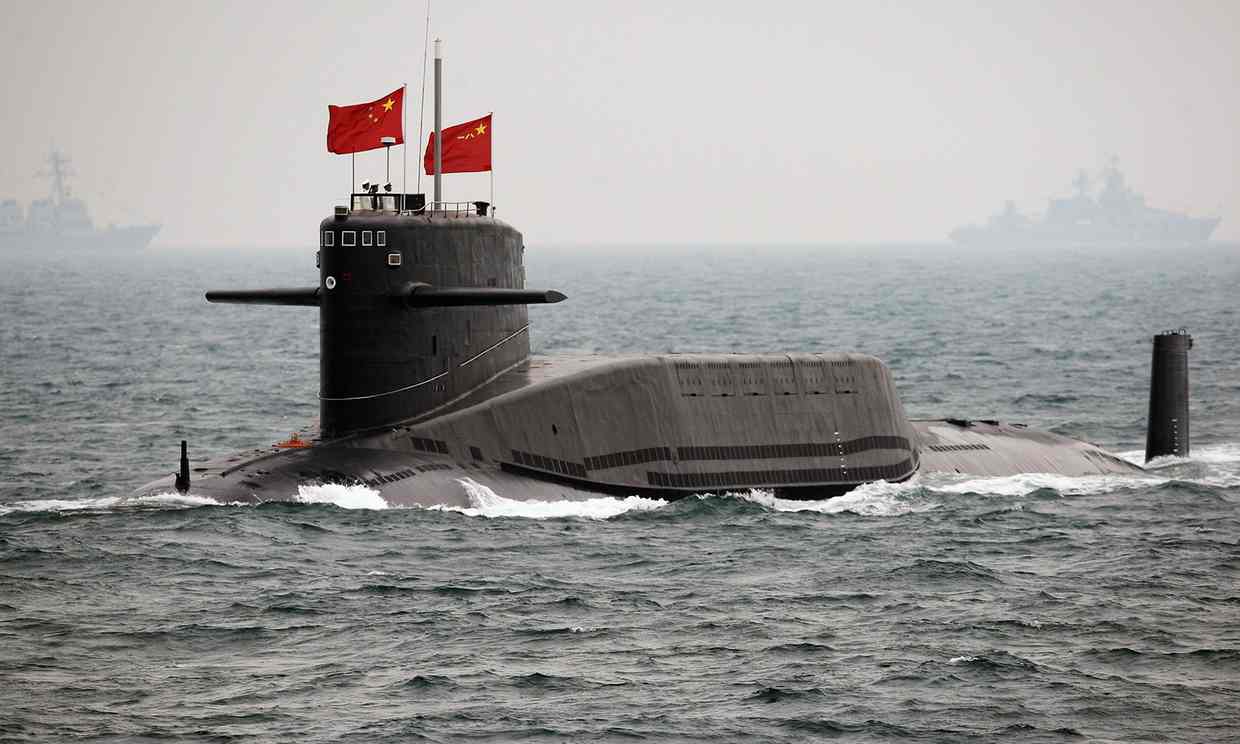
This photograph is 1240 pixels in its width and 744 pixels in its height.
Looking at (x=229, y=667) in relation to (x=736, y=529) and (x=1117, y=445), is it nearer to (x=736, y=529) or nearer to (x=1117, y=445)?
(x=736, y=529)

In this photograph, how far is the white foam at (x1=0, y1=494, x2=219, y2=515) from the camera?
93.3 ft

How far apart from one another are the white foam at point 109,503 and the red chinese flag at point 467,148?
7855 millimetres

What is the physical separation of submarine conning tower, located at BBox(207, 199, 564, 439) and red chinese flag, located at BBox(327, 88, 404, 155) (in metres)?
0.97

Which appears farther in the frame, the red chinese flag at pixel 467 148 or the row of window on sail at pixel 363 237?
the red chinese flag at pixel 467 148

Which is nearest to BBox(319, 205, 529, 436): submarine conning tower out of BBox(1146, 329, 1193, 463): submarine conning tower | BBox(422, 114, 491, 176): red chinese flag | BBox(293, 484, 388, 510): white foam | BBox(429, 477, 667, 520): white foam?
BBox(422, 114, 491, 176): red chinese flag

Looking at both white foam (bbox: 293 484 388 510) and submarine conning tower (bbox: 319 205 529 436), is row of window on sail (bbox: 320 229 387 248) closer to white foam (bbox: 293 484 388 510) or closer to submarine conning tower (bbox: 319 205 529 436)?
submarine conning tower (bbox: 319 205 529 436)

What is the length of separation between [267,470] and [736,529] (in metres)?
7.93

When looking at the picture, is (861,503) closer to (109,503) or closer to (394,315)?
(394,315)

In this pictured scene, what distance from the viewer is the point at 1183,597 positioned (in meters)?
25.4

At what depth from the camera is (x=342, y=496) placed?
2897 centimetres

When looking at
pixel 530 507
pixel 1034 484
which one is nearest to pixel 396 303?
pixel 530 507

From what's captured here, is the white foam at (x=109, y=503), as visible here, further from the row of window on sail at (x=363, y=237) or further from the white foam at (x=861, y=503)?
the white foam at (x=861, y=503)

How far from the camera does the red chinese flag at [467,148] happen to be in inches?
1281

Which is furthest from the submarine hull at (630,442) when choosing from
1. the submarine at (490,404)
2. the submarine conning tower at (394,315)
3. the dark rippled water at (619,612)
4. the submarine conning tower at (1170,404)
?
the submarine conning tower at (1170,404)
